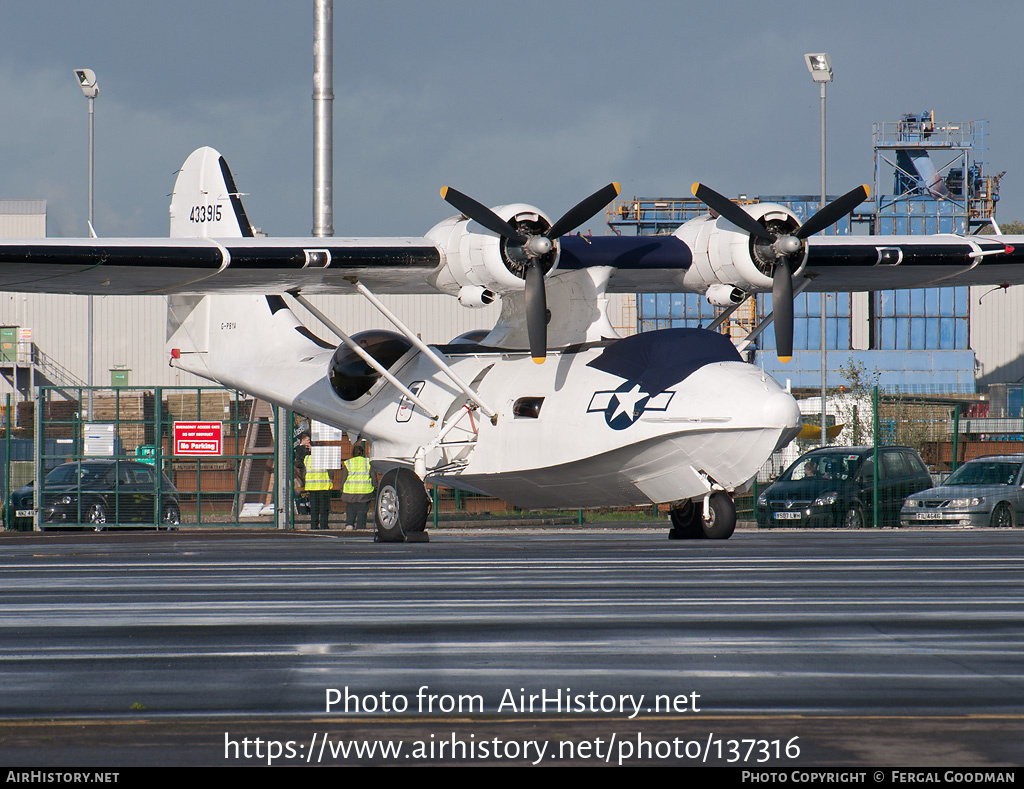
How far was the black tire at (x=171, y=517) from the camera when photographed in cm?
2336

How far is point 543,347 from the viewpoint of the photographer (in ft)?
49.3

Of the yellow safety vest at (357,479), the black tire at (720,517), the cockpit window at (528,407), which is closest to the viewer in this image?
the black tire at (720,517)

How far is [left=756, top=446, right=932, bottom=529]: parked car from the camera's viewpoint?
22.5m

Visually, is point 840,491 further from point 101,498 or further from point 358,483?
point 101,498

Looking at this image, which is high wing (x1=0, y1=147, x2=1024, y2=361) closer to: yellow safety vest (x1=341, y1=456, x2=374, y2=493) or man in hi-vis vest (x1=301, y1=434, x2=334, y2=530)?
yellow safety vest (x1=341, y1=456, x2=374, y2=493)

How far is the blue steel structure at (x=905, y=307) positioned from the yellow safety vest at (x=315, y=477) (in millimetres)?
→ 39098

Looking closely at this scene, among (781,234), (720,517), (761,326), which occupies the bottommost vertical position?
(720,517)

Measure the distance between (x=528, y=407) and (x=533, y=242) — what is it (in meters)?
2.08

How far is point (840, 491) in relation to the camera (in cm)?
2256

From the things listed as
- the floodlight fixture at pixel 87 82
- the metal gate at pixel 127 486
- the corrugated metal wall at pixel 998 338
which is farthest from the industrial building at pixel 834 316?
the metal gate at pixel 127 486

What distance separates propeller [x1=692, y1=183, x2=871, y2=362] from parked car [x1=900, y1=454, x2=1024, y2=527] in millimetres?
7551

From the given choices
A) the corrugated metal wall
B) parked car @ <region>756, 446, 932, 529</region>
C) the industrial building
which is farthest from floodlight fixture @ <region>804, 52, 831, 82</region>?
the corrugated metal wall

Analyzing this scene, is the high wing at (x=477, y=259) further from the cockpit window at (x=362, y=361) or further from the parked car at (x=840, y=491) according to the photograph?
the parked car at (x=840, y=491)

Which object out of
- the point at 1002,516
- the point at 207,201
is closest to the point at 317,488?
the point at 207,201
